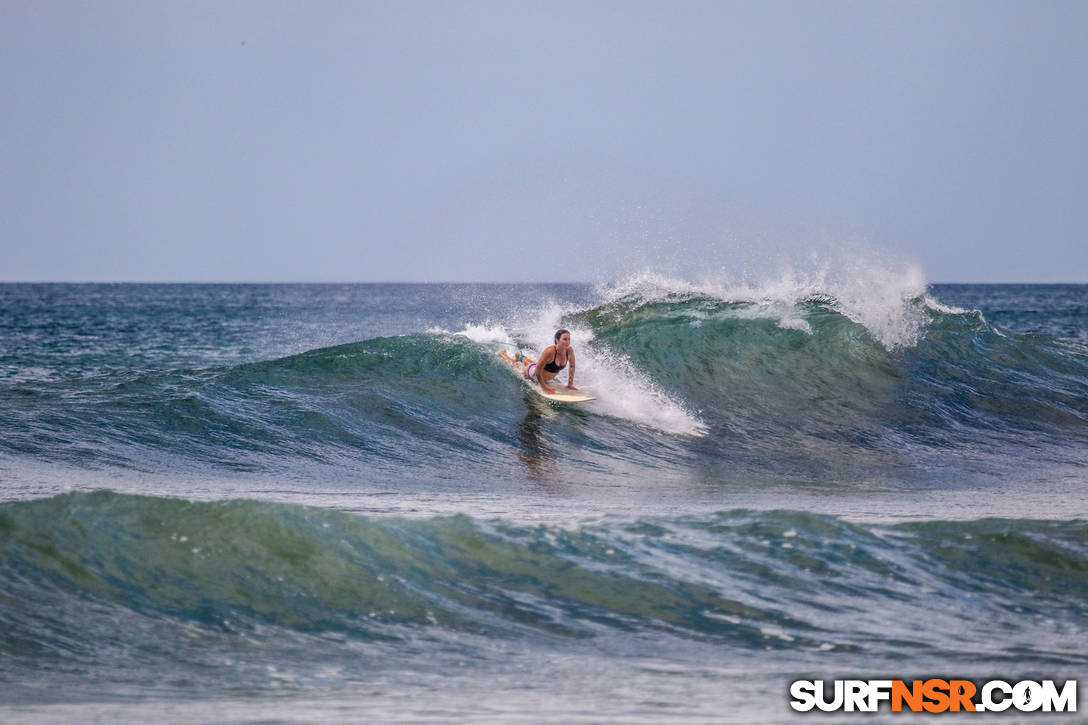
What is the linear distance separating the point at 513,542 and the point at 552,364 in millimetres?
7600

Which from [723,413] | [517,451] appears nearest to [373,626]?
[517,451]

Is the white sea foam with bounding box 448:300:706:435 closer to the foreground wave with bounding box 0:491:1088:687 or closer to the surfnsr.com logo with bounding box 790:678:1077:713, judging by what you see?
the foreground wave with bounding box 0:491:1088:687

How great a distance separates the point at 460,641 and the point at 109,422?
8.01m

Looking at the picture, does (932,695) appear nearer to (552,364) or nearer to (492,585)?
(492,585)

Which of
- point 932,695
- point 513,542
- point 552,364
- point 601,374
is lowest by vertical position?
point 932,695

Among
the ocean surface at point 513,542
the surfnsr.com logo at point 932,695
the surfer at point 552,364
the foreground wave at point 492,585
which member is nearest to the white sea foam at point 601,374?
the ocean surface at point 513,542

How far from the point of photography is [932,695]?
15.3 ft

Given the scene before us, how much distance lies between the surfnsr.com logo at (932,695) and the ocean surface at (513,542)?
12 cm

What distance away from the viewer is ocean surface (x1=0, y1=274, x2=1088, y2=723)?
196 inches

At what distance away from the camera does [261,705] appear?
15.0 ft

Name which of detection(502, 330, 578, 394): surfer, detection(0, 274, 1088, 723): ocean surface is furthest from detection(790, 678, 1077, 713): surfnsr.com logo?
detection(502, 330, 578, 394): surfer

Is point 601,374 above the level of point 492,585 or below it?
above

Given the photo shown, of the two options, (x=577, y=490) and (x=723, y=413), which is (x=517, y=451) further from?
(x=723, y=413)

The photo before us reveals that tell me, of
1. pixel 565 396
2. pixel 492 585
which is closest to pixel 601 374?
pixel 565 396
